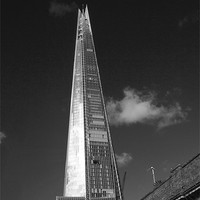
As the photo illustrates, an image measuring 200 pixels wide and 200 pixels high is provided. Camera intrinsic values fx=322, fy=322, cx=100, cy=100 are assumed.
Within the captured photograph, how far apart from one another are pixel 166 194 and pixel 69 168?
567 feet

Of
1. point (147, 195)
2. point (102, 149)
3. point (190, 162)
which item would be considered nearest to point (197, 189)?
point (190, 162)

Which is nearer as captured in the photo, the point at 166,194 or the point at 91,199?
the point at 166,194

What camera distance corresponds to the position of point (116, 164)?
19500 cm

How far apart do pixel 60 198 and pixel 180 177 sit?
5784 inches

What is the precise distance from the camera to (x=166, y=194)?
31.9m

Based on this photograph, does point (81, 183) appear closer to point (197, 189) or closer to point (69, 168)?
point (69, 168)

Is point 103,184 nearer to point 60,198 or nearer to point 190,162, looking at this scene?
A: point 60,198

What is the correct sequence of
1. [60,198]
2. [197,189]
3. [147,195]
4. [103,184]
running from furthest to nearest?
[103,184], [60,198], [147,195], [197,189]

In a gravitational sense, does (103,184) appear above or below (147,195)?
above

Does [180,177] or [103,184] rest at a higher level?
[103,184]

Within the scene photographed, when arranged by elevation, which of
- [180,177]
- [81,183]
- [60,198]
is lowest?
[180,177]

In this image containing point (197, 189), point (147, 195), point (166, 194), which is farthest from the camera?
point (147, 195)

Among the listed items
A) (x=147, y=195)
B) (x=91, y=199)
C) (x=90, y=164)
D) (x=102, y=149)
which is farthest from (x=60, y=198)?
(x=147, y=195)

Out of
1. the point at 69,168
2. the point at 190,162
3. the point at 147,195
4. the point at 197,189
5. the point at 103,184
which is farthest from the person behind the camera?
the point at 69,168
